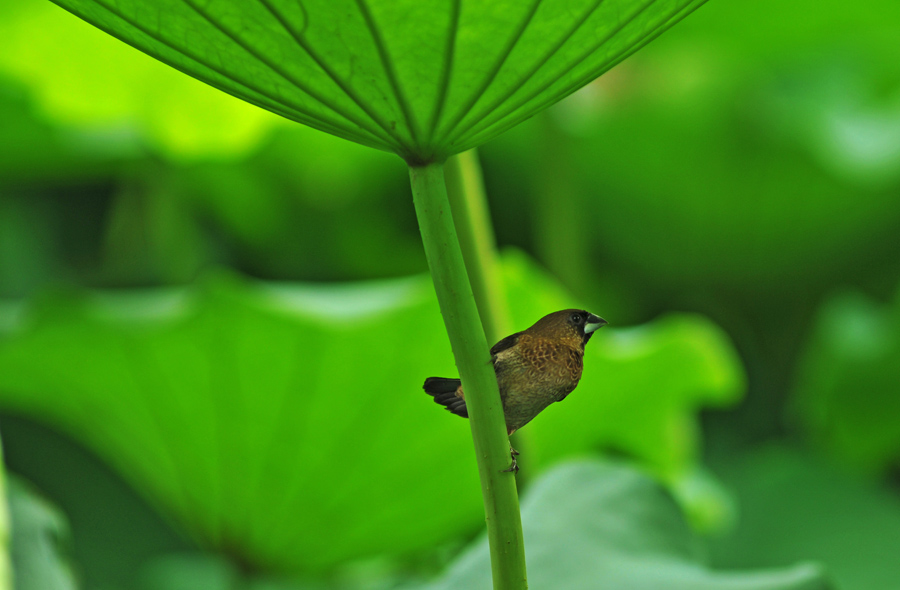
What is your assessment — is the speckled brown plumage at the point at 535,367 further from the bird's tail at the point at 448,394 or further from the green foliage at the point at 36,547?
the green foliage at the point at 36,547

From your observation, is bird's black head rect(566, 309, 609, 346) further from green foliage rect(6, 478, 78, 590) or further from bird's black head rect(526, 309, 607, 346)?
green foliage rect(6, 478, 78, 590)

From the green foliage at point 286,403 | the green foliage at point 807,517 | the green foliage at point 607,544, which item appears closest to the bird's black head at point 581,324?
the green foliage at point 607,544

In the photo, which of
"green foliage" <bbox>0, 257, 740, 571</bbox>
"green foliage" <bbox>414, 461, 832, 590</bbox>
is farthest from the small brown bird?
"green foliage" <bbox>0, 257, 740, 571</bbox>

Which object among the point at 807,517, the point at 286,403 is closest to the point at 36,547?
the point at 286,403

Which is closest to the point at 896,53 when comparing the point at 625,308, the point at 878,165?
the point at 878,165

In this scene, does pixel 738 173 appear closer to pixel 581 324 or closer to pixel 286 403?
pixel 286 403

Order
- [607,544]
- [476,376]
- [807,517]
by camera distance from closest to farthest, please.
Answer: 1. [476,376]
2. [607,544]
3. [807,517]
